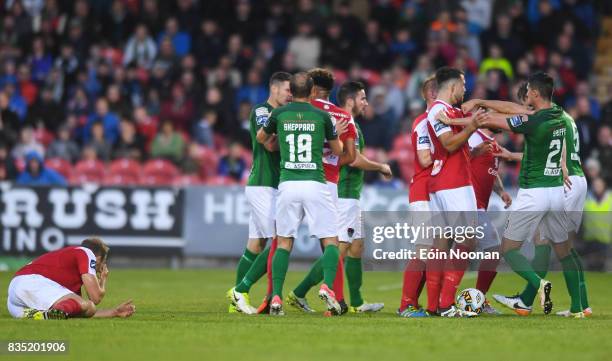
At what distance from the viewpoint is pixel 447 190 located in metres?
12.4

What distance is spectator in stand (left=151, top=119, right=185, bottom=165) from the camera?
2359 centimetres

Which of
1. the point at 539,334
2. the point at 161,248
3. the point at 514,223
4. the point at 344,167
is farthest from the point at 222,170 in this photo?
the point at 539,334

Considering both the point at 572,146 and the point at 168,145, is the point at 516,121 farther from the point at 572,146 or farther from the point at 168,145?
the point at 168,145

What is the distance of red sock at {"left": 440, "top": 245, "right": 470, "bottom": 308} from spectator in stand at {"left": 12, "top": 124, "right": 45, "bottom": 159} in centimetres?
1290

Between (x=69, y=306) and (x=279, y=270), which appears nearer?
(x=69, y=306)

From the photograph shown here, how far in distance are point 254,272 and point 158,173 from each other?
9844 mm

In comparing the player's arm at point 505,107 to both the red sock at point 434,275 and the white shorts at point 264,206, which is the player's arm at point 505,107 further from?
the white shorts at point 264,206

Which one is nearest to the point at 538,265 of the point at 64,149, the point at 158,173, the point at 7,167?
the point at 158,173

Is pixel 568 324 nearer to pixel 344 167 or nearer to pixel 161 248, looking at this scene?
pixel 344 167

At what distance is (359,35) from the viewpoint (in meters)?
26.0

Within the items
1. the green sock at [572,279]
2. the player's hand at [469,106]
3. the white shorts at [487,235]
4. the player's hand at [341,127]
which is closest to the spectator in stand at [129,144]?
the player's hand at [341,127]

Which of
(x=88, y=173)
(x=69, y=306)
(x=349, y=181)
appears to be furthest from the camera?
(x=88, y=173)

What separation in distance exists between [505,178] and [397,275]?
2.62 m

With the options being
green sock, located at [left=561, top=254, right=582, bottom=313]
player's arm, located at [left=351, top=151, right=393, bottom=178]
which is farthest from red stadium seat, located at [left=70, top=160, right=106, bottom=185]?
green sock, located at [left=561, top=254, right=582, bottom=313]
